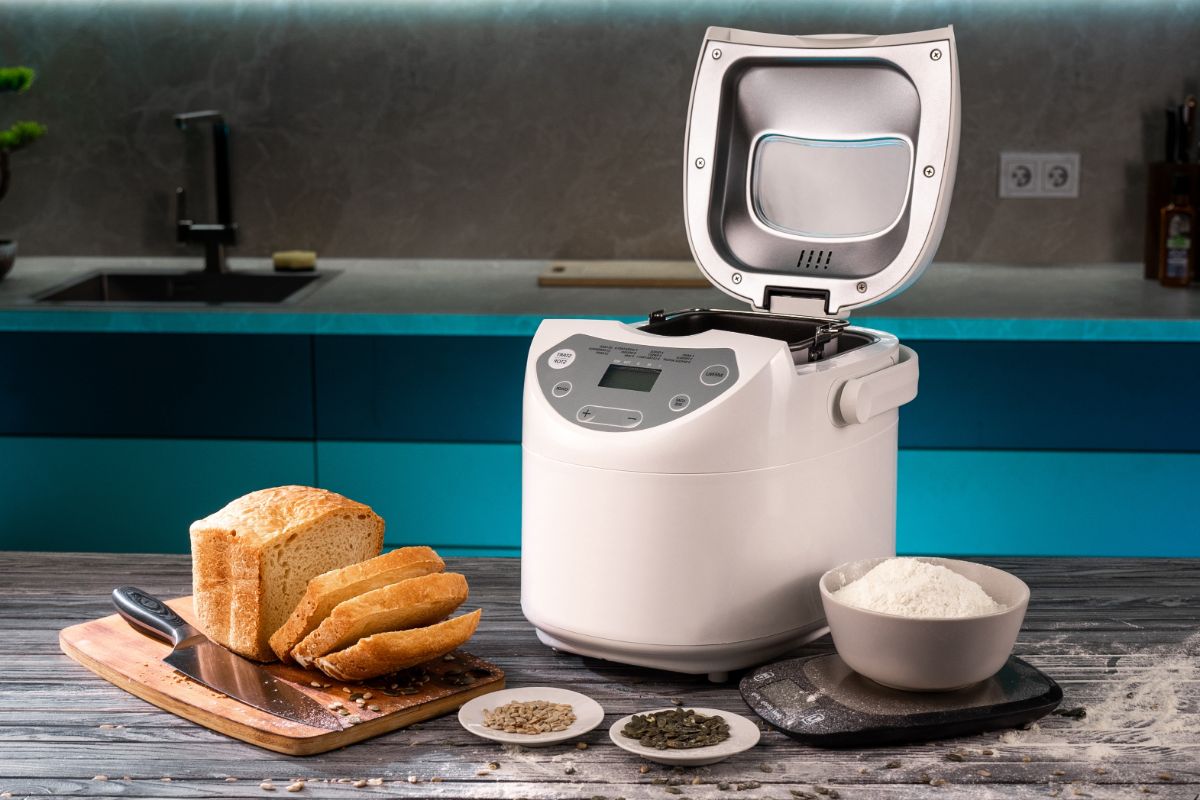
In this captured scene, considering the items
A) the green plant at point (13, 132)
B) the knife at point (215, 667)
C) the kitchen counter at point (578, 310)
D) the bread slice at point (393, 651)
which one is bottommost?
the knife at point (215, 667)

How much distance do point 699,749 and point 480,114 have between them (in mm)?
2280

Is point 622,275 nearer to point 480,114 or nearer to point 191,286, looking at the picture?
point 480,114

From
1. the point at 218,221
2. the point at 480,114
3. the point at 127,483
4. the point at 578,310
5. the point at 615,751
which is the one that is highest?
the point at 480,114

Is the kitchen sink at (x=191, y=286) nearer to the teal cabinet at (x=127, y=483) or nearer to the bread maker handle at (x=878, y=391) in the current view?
the teal cabinet at (x=127, y=483)

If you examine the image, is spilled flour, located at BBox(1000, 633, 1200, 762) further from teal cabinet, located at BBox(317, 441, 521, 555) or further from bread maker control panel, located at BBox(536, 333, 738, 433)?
teal cabinet, located at BBox(317, 441, 521, 555)

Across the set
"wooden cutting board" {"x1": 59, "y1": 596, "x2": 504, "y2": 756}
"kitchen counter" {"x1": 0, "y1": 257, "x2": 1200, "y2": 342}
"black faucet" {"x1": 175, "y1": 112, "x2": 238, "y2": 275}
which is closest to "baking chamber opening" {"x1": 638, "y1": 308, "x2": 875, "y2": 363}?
"wooden cutting board" {"x1": 59, "y1": 596, "x2": 504, "y2": 756}

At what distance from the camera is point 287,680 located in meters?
0.97

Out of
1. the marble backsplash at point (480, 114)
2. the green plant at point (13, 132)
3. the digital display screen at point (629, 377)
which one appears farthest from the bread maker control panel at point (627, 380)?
the green plant at point (13, 132)

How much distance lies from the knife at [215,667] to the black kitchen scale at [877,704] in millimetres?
305

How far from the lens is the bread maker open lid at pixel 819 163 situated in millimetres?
1129

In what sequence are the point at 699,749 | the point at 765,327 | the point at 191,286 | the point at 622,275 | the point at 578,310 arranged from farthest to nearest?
1. the point at 191,286
2. the point at 622,275
3. the point at 578,310
4. the point at 765,327
5. the point at 699,749

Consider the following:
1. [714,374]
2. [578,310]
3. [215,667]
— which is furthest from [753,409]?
[578,310]

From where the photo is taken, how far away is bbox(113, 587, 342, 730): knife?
908mm

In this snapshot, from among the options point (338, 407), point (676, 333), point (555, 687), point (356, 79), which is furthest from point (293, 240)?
point (555, 687)
